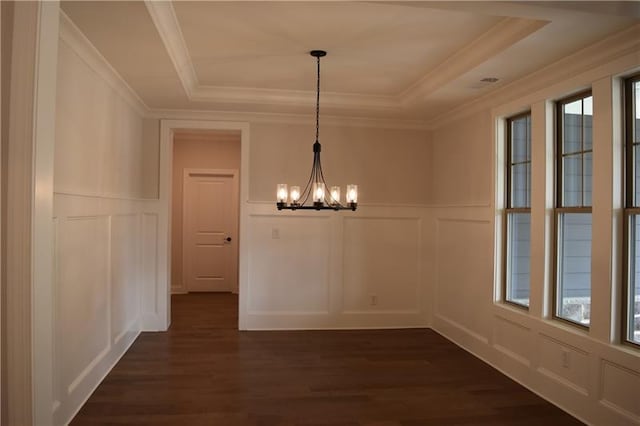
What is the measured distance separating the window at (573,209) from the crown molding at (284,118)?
7.73 feet

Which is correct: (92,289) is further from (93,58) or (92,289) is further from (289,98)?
(289,98)

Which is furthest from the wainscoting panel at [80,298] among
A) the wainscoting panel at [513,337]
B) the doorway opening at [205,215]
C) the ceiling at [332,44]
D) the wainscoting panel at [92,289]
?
the doorway opening at [205,215]

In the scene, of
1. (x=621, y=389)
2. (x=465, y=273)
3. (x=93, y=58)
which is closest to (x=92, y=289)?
(x=93, y=58)

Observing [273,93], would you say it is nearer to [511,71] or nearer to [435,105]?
[435,105]

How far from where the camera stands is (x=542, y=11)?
101 inches

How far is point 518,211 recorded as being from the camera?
14.1ft

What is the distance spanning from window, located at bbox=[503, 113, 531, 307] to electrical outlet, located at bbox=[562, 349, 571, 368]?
2.26 feet

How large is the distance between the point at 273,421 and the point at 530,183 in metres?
2.91

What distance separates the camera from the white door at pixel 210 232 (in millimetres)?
8367

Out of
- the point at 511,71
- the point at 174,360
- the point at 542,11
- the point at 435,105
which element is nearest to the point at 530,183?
the point at 511,71

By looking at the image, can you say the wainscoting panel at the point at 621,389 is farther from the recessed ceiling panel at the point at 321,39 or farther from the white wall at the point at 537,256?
the recessed ceiling panel at the point at 321,39

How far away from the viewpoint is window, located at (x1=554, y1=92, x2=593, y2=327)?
11.5ft

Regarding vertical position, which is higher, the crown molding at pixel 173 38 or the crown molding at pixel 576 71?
the crown molding at pixel 173 38

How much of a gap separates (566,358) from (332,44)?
301cm
